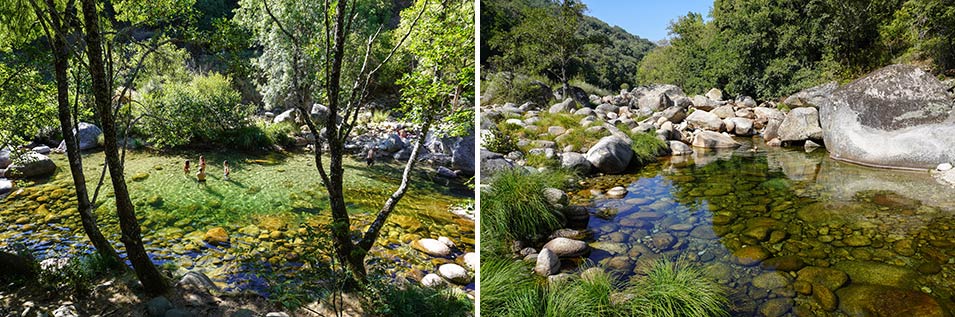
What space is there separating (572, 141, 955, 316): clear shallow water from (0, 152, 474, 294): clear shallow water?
172cm

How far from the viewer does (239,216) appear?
19.8 feet

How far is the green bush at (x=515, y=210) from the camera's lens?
345 centimetres

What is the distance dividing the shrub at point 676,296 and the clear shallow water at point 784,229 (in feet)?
0.58

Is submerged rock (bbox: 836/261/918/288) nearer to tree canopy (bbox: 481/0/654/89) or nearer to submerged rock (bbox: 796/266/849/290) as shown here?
submerged rock (bbox: 796/266/849/290)

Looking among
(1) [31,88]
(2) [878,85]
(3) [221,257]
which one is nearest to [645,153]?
(2) [878,85]

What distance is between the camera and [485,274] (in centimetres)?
253

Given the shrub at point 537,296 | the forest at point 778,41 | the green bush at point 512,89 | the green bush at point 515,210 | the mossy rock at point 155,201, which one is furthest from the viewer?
the forest at point 778,41

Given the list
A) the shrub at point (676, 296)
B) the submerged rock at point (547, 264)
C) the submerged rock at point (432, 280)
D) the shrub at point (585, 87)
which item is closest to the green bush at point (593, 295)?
the shrub at point (676, 296)

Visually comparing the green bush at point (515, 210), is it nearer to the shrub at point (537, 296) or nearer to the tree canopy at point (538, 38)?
the shrub at point (537, 296)

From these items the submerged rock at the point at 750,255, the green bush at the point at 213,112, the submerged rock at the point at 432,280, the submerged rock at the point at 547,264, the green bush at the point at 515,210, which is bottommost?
the submerged rock at the point at 432,280

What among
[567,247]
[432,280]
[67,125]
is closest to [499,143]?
[432,280]

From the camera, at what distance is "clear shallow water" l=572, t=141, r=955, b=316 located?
294 cm

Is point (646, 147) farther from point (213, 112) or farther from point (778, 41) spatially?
point (778, 41)

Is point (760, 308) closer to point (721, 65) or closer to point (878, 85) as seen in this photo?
point (878, 85)
